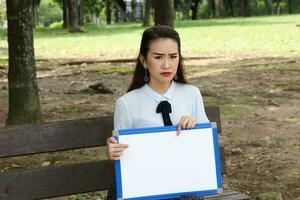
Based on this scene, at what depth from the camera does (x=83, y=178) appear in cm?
351

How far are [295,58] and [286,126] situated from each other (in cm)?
717

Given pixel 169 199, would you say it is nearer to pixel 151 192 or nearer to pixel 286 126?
pixel 151 192

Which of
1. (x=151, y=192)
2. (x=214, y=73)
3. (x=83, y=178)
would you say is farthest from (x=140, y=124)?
(x=214, y=73)

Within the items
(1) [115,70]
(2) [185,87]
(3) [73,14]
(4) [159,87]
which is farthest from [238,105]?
(3) [73,14]

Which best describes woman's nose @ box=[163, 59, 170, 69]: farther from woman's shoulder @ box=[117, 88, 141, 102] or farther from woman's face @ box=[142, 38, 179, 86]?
woman's shoulder @ box=[117, 88, 141, 102]

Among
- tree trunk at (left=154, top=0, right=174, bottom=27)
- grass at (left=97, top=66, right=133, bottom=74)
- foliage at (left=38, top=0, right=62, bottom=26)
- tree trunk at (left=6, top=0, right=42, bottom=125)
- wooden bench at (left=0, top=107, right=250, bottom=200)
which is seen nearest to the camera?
wooden bench at (left=0, top=107, right=250, bottom=200)

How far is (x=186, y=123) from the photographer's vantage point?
294cm

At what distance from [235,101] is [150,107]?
579 cm

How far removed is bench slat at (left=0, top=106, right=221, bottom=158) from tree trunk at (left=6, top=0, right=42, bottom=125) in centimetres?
296

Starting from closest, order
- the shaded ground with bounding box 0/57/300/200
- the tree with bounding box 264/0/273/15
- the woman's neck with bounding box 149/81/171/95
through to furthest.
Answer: the woman's neck with bounding box 149/81/171/95
the shaded ground with bounding box 0/57/300/200
the tree with bounding box 264/0/273/15

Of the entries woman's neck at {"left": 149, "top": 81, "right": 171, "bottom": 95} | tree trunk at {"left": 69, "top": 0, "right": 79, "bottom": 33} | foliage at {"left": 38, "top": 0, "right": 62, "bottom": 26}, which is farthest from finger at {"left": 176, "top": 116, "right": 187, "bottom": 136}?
foliage at {"left": 38, "top": 0, "right": 62, "bottom": 26}

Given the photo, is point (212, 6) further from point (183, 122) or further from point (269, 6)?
point (183, 122)

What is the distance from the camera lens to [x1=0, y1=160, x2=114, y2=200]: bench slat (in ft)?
10.9

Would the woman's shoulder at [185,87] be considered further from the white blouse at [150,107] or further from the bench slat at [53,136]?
the bench slat at [53,136]
